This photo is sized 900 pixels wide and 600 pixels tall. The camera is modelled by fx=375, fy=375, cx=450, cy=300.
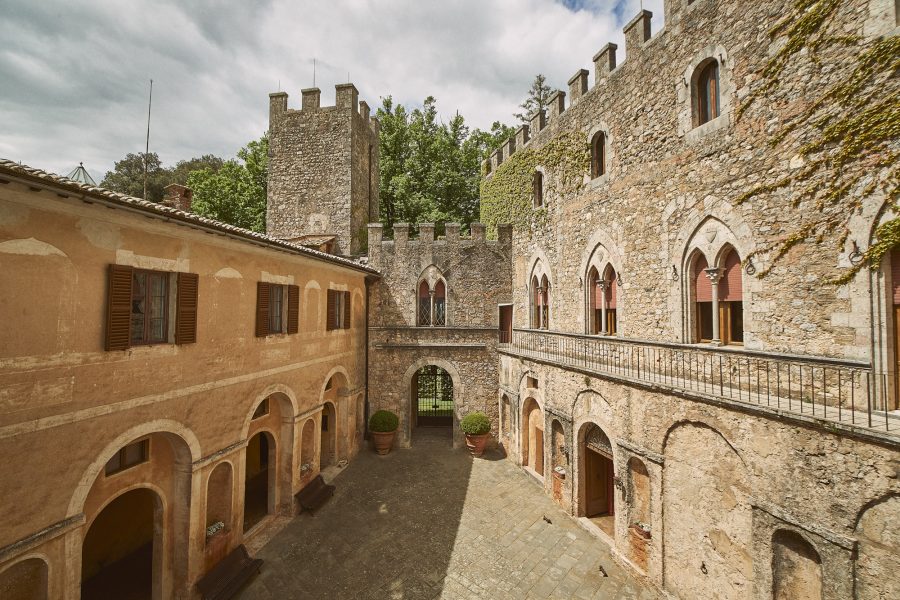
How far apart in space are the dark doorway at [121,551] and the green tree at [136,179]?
2625 centimetres

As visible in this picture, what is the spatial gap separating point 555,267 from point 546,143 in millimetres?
4863

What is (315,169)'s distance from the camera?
18.4 metres

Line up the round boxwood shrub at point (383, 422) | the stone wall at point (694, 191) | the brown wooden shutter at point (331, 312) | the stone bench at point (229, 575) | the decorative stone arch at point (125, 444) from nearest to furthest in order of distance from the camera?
the decorative stone arch at point (125, 444) < the stone wall at point (694, 191) < the stone bench at point (229, 575) < the brown wooden shutter at point (331, 312) < the round boxwood shrub at point (383, 422)

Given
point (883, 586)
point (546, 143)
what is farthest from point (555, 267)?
point (883, 586)

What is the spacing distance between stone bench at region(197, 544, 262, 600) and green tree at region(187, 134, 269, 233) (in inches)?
733

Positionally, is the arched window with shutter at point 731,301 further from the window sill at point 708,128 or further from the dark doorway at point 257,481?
the dark doorway at point 257,481

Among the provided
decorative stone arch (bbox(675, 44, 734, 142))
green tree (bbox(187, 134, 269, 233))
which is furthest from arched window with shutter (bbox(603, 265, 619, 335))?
green tree (bbox(187, 134, 269, 233))

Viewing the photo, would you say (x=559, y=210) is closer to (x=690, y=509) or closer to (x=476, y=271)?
(x=476, y=271)

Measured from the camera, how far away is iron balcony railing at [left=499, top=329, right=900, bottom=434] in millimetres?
5707

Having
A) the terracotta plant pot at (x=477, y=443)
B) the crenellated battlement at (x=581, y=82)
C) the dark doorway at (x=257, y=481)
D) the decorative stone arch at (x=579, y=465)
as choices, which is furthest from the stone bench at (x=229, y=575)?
the crenellated battlement at (x=581, y=82)

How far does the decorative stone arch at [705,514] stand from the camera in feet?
21.4

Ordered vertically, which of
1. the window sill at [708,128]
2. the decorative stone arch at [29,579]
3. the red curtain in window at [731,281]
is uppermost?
the window sill at [708,128]

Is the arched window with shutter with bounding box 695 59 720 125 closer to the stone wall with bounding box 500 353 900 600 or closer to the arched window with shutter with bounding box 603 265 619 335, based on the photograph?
the arched window with shutter with bounding box 603 265 619 335

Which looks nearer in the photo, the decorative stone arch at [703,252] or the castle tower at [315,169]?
the decorative stone arch at [703,252]
